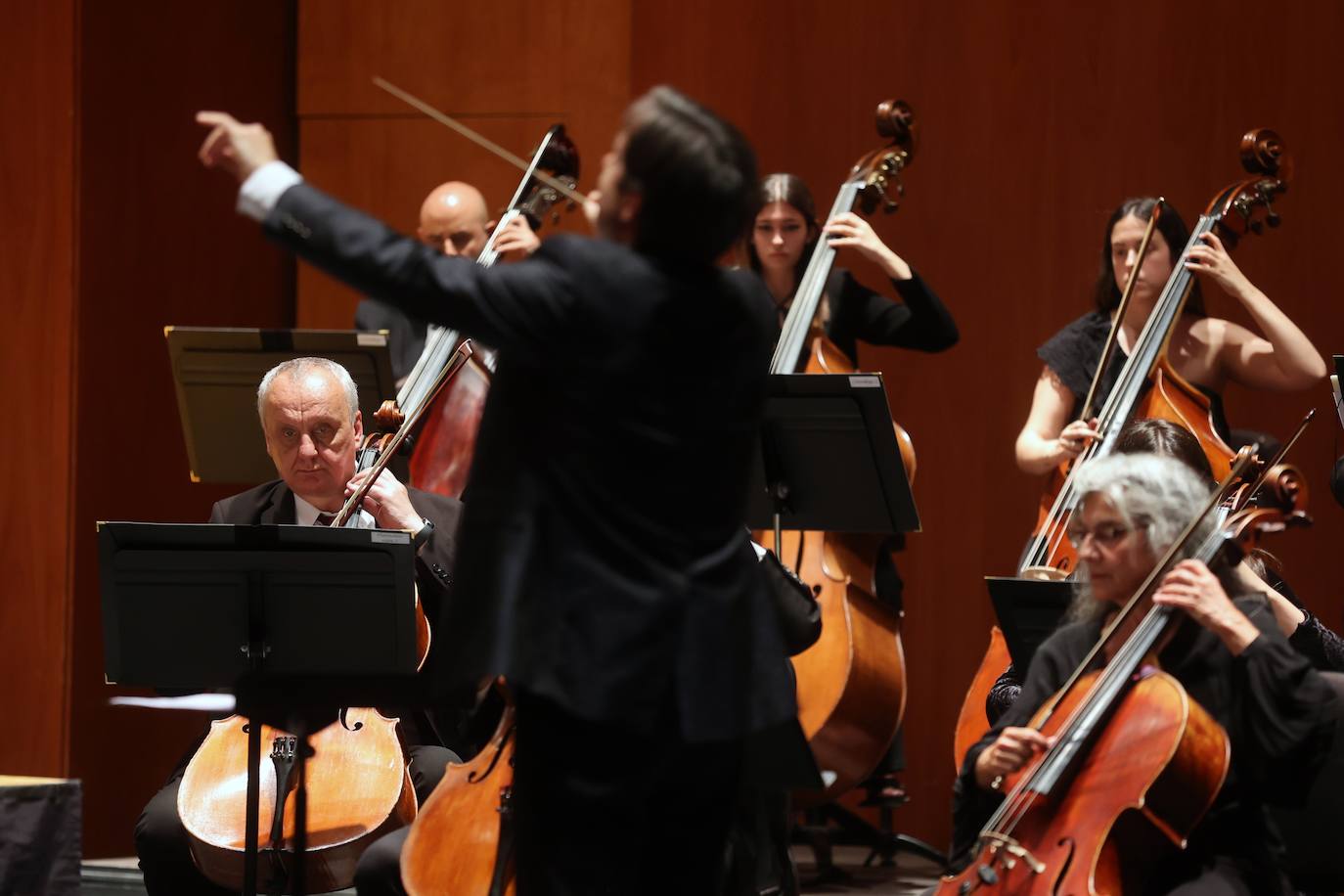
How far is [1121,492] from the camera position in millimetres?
2439

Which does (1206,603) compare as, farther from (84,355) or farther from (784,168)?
(84,355)

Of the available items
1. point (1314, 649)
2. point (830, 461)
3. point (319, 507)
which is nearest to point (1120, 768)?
point (1314, 649)

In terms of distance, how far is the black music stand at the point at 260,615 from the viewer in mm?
2430

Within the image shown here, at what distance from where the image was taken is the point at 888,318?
152 inches

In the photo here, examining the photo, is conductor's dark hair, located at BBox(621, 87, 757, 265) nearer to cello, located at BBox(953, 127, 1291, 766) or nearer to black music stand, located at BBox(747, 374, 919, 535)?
black music stand, located at BBox(747, 374, 919, 535)

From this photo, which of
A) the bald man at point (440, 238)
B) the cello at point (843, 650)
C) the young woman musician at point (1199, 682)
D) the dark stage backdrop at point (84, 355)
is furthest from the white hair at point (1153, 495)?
the dark stage backdrop at point (84, 355)

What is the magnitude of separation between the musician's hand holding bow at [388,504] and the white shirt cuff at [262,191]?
115 centimetres

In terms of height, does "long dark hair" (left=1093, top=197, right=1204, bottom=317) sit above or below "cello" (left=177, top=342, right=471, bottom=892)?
above

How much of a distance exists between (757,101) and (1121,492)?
2.42 meters

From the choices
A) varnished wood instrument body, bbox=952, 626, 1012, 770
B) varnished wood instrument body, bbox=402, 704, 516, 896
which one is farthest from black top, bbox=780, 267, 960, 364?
varnished wood instrument body, bbox=402, 704, 516, 896

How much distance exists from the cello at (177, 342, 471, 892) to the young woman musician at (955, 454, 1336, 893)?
0.86 meters

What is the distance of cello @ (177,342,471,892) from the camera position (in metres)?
2.66

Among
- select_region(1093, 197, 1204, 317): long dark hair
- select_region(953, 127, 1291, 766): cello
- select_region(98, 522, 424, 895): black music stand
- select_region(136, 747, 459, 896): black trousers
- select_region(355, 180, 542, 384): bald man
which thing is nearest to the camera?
select_region(98, 522, 424, 895): black music stand

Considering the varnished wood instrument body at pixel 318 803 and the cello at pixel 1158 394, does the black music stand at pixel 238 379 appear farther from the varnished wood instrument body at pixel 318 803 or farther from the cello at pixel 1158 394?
the cello at pixel 1158 394
